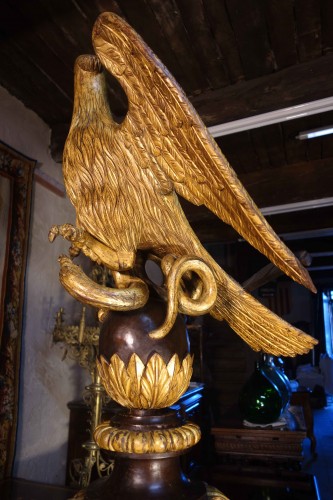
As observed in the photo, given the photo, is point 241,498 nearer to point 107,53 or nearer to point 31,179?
point 107,53

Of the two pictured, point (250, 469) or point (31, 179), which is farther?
point (31, 179)

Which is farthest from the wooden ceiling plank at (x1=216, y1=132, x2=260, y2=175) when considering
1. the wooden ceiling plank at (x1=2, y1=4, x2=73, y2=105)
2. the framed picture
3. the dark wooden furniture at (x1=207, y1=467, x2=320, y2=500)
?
the dark wooden furniture at (x1=207, y1=467, x2=320, y2=500)

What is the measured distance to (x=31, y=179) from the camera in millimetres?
1799

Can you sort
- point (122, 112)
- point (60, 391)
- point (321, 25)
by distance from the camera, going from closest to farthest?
1. point (321, 25)
2. point (60, 391)
3. point (122, 112)

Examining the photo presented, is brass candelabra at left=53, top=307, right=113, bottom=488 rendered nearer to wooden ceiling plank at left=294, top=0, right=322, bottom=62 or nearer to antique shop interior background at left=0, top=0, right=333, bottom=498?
antique shop interior background at left=0, top=0, right=333, bottom=498

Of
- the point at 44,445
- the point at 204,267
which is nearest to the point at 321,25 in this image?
the point at 204,267

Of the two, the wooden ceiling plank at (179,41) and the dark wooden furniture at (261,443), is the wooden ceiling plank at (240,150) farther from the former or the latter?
the dark wooden furniture at (261,443)

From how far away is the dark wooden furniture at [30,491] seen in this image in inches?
36.6

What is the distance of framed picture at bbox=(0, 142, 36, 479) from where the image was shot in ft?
4.99

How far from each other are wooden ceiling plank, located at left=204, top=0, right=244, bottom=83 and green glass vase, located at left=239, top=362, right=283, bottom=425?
1.38 m

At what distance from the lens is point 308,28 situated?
4.98ft

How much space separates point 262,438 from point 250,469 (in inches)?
5.1

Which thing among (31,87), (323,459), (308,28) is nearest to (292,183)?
(308,28)

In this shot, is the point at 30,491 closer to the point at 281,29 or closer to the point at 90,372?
the point at 90,372
